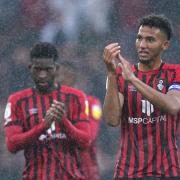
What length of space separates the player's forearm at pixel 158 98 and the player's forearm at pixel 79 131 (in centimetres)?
63

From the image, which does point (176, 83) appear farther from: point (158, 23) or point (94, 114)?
point (94, 114)

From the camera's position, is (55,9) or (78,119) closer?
(78,119)

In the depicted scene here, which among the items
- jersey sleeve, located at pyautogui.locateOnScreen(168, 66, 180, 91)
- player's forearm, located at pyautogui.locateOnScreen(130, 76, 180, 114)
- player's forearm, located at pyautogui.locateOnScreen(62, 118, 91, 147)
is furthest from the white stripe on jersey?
player's forearm, located at pyautogui.locateOnScreen(62, 118, 91, 147)

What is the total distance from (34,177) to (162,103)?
0.98 m

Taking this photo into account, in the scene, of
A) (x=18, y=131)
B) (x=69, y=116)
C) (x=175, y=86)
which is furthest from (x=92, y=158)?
(x=175, y=86)

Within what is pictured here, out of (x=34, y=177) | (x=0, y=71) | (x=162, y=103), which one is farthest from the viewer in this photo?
(x=0, y=71)

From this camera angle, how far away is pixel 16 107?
17.5 feet

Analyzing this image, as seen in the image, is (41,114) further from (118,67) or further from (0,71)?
(0,71)

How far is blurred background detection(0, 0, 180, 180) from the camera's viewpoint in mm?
7152

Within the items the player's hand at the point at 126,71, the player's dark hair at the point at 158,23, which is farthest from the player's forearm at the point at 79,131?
the player's dark hair at the point at 158,23

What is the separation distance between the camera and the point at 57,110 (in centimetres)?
505

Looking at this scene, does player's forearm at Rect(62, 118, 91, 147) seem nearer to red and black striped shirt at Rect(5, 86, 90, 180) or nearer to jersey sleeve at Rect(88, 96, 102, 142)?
red and black striped shirt at Rect(5, 86, 90, 180)

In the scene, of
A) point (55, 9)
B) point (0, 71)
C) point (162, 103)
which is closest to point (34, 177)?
point (162, 103)

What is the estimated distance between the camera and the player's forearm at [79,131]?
202 inches
